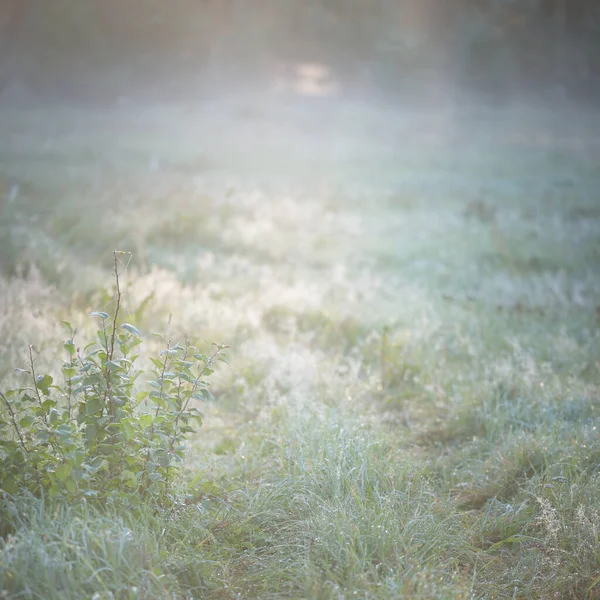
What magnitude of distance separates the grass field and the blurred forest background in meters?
0.57

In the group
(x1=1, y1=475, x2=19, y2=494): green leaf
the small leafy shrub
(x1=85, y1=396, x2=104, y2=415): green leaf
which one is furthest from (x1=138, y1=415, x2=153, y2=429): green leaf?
(x1=1, y1=475, x2=19, y2=494): green leaf

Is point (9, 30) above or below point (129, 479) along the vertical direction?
above

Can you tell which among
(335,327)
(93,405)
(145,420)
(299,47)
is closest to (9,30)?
(299,47)

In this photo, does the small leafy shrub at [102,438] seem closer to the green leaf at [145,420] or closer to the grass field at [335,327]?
the green leaf at [145,420]

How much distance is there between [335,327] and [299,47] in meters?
7.60

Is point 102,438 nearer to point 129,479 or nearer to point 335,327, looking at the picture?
point 129,479

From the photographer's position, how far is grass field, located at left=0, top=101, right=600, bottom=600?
253 cm

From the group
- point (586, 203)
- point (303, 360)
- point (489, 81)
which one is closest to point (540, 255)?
point (586, 203)

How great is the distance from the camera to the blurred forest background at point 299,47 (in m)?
9.21

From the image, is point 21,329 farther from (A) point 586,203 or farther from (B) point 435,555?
(A) point 586,203

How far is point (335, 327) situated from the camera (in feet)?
18.8

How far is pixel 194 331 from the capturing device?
5.14 metres

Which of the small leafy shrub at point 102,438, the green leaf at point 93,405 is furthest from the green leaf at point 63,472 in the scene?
the green leaf at point 93,405

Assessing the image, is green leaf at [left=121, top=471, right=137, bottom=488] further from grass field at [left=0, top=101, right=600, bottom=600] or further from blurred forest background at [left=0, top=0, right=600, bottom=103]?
blurred forest background at [left=0, top=0, right=600, bottom=103]
